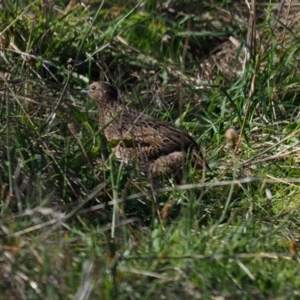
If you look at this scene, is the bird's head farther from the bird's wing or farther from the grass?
the bird's wing

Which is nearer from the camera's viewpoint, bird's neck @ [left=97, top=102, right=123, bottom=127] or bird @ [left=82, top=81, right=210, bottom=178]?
bird @ [left=82, top=81, right=210, bottom=178]

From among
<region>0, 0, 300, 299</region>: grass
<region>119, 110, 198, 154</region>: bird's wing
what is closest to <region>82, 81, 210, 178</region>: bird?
<region>119, 110, 198, 154</region>: bird's wing

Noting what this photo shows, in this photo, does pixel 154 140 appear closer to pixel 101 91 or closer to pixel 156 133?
pixel 156 133

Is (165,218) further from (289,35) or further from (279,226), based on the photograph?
(289,35)

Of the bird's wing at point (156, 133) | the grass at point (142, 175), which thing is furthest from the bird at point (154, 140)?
the grass at point (142, 175)

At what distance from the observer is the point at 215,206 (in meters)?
6.64

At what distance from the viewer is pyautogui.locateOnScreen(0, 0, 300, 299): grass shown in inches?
202

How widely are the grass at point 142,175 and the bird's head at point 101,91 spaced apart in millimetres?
121

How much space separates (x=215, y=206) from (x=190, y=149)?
2.14 ft

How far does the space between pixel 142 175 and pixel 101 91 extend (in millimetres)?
1647

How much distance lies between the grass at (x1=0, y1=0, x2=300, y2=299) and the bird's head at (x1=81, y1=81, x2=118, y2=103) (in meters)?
0.12

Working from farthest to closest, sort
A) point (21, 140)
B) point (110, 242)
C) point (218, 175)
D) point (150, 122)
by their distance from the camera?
point (150, 122)
point (218, 175)
point (21, 140)
point (110, 242)

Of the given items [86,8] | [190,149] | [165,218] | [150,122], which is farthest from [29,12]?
[165,218]

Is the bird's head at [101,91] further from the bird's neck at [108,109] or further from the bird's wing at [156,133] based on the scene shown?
the bird's wing at [156,133]
